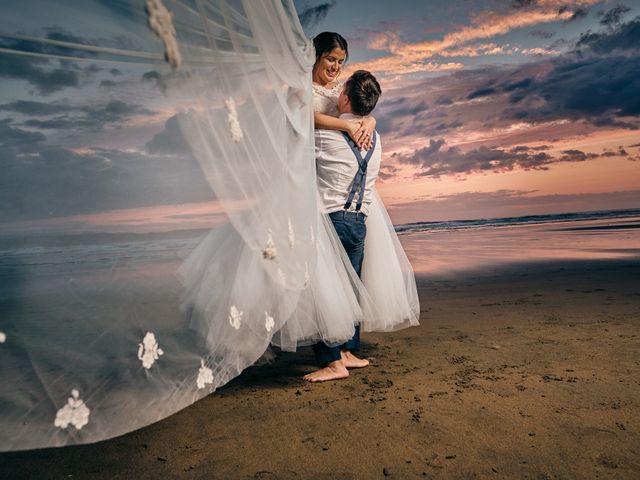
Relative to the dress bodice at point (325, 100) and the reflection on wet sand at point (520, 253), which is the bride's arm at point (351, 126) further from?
the reflection on wet sand at point (520, 253)

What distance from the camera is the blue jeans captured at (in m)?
3.13

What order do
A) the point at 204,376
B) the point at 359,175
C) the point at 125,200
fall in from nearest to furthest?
the point at 125,200 < the point at 204,376 < the point at 359,175

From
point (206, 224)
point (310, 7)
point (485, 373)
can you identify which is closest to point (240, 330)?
point (206, 224)

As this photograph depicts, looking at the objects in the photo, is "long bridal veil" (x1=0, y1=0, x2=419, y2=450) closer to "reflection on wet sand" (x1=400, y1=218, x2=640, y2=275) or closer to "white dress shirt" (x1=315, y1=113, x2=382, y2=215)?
"white dress shirt" (x1=315, y1=113, x2=382, y2=215)

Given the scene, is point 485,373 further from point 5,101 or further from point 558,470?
point 5,101

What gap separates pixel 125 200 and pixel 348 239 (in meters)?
1.77

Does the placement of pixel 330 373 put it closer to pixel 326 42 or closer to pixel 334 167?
pixel 334 167

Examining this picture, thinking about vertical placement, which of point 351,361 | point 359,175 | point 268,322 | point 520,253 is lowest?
point 520,253

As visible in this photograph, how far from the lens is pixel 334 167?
3.11 metres

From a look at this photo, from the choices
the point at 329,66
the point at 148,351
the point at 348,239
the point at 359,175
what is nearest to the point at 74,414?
the point at 148,351

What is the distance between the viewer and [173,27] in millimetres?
1674

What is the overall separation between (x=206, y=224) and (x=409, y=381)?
1.74m

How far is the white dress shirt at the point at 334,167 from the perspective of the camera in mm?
3082

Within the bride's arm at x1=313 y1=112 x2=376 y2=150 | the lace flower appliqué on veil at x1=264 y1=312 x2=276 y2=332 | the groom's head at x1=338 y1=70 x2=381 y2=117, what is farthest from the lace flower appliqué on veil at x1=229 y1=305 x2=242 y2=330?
the groom's head at x1=338 y1=70 x2=381 y2=117
